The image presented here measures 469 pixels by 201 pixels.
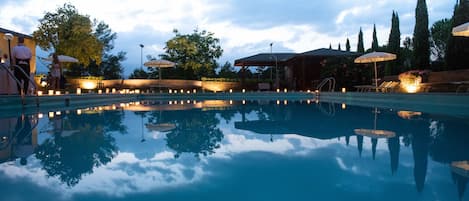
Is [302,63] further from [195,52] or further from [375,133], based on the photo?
[375,133]

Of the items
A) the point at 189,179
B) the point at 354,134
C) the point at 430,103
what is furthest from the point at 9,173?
the point at 430,103

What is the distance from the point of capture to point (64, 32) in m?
14.5

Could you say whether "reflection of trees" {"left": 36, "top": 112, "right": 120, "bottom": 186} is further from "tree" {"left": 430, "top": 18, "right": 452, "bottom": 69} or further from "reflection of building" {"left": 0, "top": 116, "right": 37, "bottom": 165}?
"tree" {"left": 430, "top": 18, "right": 452, "bottom": 69}

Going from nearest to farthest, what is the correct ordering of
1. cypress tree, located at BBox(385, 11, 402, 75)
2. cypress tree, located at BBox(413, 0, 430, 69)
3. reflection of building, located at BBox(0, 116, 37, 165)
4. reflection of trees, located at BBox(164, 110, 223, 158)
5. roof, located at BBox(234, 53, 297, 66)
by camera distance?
reflection of building, located at BBox(0, 116, 37, 165)
reflection of trees, located at BBox(164, 110, 223, 158)
cypress tree, located at BBox(413, 0, 430, 69)
cypress tree, located at BBox(385, 11, 402, 75)
roof, located at BBox(234, 53, 297, 66)

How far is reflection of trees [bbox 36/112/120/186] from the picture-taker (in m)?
2.14

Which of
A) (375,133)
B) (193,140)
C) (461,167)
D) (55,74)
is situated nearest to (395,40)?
(375,133)

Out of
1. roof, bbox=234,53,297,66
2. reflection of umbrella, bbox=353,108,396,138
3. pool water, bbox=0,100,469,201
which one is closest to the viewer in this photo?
pool water, bbox=0,100,469,201

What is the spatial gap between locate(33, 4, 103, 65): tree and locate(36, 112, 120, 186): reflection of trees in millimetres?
12237

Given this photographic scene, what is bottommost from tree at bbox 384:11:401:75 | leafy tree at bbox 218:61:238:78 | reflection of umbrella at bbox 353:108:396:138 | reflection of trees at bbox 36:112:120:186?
reflection of umbrella at bbox 353:108:396:138

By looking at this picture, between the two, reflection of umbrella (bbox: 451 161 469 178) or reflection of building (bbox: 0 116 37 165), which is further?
reflection of building (bbox: 0 116 37 165)

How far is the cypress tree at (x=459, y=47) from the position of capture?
444 inches

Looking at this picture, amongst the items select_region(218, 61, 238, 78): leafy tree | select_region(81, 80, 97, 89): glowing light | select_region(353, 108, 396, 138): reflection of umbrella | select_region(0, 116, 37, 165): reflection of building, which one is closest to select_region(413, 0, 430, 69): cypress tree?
select_region(353, 108, 396, 138): reflection of umbrella

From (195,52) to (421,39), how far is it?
14.5 meters

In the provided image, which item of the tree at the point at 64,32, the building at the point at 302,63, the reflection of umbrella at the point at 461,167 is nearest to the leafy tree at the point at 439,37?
the building at the point at 302,63
